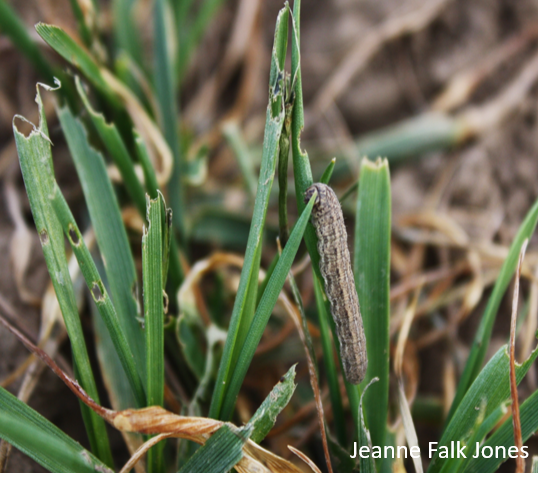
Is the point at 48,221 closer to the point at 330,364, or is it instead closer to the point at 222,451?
the point at 222,451

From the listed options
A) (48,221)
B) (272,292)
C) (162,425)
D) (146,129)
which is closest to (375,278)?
(272,292)

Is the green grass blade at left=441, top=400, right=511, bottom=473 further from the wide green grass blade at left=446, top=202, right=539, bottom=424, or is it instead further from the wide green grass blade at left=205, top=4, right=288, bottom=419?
the wide green grass blade at left=205, top=4, right=288, bottom=419

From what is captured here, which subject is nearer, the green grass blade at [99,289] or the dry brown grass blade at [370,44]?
the green grass blade at [99,289]

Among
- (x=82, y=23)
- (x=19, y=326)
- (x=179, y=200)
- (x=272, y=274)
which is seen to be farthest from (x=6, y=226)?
(x=272, y=274)

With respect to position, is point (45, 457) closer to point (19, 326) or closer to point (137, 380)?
point (137, 380)

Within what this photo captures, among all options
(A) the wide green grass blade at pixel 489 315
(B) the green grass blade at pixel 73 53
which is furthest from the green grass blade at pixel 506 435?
(B) the green grass blade at pixel 73 53

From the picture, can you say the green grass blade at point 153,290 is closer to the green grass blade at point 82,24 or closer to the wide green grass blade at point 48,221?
the wide green grass blade at point 48,221

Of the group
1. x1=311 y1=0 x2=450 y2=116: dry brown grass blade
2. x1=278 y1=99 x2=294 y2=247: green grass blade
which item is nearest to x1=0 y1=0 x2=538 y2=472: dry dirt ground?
x1=311 y1=0 x2=450 y2=116: dry brown grass blade
